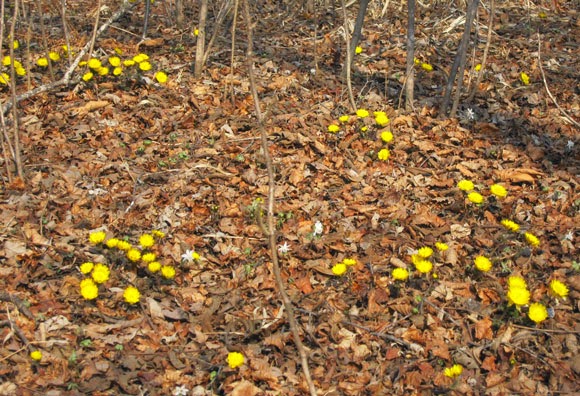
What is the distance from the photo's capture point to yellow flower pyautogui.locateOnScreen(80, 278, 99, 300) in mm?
3100

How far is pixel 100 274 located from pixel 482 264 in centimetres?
219

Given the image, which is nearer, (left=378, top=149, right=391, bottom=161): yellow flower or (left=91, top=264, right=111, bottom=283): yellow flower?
(left=91, top=264, right=111, bottom=283): yellow flower

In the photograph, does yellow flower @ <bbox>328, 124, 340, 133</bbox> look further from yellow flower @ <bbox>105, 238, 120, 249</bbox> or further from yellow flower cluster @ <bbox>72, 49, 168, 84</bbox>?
yellow flower @ <bbox>105, 238, 120, 249</bbox>

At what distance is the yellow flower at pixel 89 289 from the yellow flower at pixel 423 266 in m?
1.81

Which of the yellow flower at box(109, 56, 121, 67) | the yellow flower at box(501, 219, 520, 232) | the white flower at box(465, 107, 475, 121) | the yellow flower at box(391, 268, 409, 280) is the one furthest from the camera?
the yellow flower at box(109, 56, 121, 67)

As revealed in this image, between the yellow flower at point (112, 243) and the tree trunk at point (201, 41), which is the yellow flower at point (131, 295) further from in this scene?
the tree trunk at point (201, 41)

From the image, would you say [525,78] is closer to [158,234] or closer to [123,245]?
[158,234]

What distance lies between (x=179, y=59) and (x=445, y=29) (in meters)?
3.21

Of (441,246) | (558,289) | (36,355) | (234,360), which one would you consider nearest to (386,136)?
(441,246)

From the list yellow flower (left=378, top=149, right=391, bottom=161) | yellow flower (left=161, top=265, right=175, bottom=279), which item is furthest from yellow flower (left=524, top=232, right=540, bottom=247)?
yellow flower (left=161, top=265, right=175, bottom=279)

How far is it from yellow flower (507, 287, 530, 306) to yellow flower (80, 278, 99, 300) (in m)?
2.24

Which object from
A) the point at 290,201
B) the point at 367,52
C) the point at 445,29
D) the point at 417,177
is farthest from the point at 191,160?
the point at 445,29

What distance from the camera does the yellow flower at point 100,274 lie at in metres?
3.18

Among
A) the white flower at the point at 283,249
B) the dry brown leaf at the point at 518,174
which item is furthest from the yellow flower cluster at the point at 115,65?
the dry brown leaf at the point at 518,174
